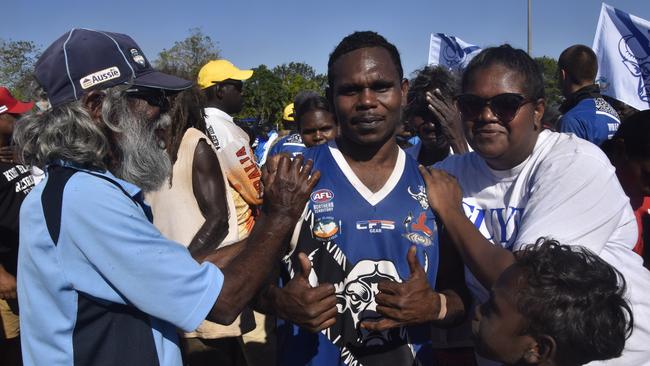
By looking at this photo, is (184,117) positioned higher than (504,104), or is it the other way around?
(184,117)

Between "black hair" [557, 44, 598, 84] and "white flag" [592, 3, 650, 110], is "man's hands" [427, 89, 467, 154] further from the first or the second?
"white flag" [592, 3, 650, 110]

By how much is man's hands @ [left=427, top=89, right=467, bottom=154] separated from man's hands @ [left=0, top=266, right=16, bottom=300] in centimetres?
333

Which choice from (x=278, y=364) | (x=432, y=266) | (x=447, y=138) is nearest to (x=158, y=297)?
(x=278, y=364)

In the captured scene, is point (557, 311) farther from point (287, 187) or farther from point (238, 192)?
point (238, 192)

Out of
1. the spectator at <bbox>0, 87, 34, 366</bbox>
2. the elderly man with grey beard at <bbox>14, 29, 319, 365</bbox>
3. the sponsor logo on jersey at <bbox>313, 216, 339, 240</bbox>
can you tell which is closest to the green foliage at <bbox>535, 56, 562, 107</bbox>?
the sponsor logo on jersey at <bbox>313, 216, 339, 240</bbox>

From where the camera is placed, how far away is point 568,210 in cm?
204

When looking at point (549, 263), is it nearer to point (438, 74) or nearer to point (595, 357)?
point (595, 357)

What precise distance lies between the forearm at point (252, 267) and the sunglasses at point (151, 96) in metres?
0.57

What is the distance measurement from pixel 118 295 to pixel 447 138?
8.92 ft

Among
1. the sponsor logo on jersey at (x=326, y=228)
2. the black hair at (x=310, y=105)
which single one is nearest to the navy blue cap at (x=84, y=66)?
the sponsor logo on jersey at (x=326, y=228)

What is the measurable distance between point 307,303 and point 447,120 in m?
2.25

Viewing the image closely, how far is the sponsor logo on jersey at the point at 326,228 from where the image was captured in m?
2.24

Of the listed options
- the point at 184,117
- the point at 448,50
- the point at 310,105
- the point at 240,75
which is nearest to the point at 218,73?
the point at 240,75

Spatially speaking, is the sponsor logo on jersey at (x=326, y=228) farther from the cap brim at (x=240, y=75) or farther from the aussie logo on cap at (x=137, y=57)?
the cap brim at (x=240, y=75)
